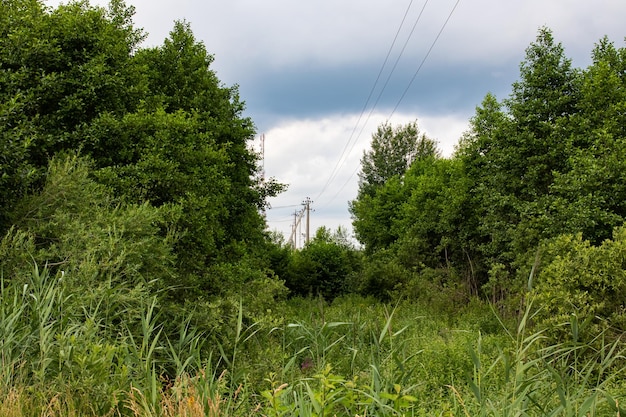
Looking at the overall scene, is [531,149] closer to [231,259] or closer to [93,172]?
[231,259]

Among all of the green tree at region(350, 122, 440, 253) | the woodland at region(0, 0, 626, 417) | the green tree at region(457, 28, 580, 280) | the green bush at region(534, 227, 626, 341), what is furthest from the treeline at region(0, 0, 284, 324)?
the green tree at region(350, 122, 440, 253)

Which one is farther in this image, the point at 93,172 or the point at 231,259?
the point at 231,259

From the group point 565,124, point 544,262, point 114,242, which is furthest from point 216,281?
point 565,124

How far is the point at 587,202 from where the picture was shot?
41.6 feet

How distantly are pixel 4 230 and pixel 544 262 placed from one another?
10926 mm

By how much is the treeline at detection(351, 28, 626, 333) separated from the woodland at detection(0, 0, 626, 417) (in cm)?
7

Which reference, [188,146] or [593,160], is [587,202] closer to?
[593,160]

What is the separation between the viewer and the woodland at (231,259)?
3240mm

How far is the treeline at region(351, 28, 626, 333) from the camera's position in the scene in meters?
8.34

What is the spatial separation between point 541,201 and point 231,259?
31.9 feet

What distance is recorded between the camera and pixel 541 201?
14.6m

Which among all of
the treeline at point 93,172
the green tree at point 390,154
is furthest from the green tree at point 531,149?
the green tree at point 390,154

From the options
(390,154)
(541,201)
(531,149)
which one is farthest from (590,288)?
(390,154)

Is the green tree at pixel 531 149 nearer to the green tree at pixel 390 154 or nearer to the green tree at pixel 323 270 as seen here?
the green tree at pixel 323 270
